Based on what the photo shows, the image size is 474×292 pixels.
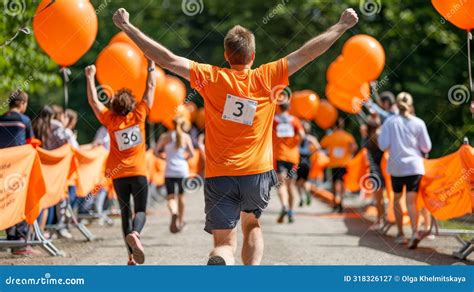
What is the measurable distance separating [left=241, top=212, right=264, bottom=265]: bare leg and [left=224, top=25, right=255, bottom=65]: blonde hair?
1.02 metres

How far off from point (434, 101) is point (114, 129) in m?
15.4

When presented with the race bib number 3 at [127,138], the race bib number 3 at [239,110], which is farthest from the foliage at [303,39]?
the race bib number 3 at [239,110]

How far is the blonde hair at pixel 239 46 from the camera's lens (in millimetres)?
5496

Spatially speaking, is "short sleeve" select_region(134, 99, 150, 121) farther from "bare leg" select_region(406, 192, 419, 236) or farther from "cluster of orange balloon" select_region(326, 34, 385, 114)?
"cluster of orange balloon" select_region(326, 34, 385, 114)

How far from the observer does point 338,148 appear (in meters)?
18.6

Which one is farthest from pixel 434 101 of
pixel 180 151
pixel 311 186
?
pixel 180 151

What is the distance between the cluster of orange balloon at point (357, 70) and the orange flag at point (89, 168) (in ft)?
13.5

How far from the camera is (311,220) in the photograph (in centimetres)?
1501

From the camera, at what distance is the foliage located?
16.0 meters

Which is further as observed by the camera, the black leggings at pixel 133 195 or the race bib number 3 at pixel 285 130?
the race bib number 3 at pixel 285 130

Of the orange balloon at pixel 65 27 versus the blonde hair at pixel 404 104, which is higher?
the orange balloon at pixel 65 27

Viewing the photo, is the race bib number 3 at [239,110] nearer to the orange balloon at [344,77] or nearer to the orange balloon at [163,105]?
the orange balloon at [344,77]

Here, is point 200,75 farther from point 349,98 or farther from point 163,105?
point 349,98

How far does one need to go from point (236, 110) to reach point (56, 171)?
5.18 metres
